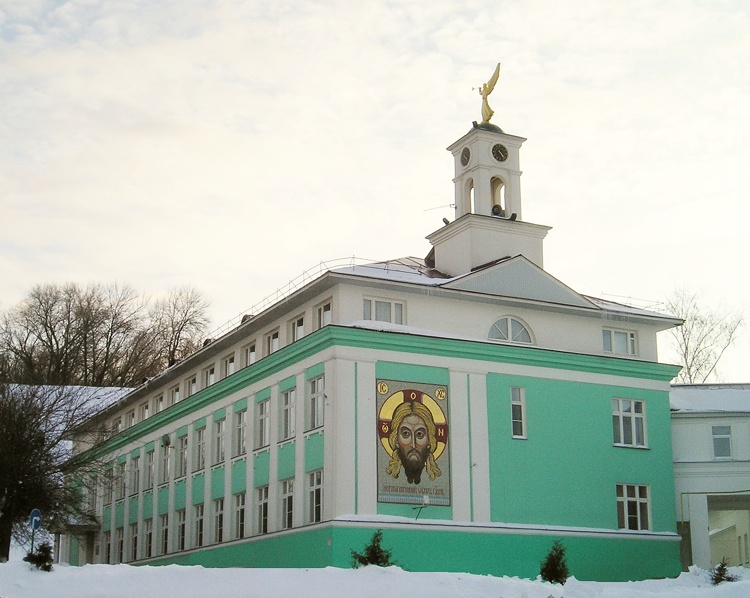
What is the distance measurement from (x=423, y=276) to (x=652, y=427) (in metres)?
9.87

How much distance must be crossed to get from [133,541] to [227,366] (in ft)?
41.4

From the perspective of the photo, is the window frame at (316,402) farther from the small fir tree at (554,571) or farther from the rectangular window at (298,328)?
the small fir tree at (554,571)

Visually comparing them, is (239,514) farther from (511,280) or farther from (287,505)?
(511,280)

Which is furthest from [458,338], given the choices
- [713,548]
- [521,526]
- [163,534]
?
[163,534]

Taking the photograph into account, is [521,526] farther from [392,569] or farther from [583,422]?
[392,569]

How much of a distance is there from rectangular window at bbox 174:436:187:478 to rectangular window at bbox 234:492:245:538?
658cm

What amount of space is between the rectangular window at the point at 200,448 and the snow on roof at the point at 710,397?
18578 mm

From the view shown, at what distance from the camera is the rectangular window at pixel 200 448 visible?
1816 inches

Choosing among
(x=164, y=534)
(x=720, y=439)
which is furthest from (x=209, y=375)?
(x=720, y=439)

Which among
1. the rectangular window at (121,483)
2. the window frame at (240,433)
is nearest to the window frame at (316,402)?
the window frame at (240,433)

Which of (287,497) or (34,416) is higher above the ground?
(34,416)

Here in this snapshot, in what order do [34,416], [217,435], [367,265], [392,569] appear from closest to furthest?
[392,569] < [367,265] < [34,416] < [217,435]

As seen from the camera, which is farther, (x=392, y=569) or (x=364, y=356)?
(x=364, y=356)

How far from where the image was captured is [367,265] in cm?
3881
